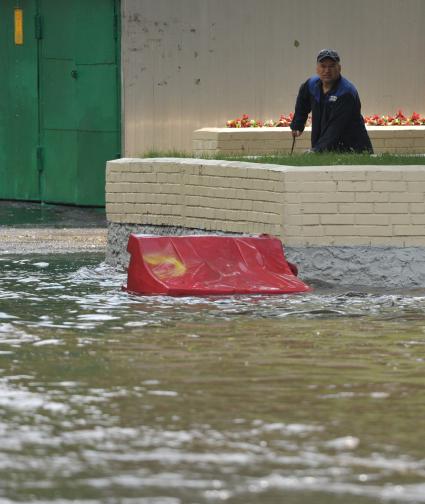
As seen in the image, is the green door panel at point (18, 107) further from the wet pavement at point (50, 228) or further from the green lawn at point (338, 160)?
the green lawn at point (338, 160)

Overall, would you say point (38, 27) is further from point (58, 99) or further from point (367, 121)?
point (367, 121)

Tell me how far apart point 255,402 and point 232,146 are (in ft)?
34.3

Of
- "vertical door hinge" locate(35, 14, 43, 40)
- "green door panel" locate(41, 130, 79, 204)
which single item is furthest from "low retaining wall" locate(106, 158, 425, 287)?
"vertical door hinge" locate(35, 14, 43, 40)

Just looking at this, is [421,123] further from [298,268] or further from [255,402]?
[255,402]

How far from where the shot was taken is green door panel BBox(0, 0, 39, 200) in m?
19.7

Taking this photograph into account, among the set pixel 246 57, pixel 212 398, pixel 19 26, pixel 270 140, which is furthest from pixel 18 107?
pixel 212 398

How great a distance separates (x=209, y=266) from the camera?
12.2 m

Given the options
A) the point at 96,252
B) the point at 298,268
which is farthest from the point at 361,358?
the point at 96,252

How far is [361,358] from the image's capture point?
8961mm

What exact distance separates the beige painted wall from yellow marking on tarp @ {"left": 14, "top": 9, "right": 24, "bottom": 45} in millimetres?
1720

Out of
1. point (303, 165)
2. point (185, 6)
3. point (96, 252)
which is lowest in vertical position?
point (96, 252)

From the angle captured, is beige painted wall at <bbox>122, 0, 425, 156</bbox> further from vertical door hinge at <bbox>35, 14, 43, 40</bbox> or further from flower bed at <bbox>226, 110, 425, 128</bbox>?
vertical door hinge at <bbox>35, 14, 43, 40</bbox>

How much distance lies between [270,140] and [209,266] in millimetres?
6036

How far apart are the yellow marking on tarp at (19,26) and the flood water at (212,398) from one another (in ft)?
27.8
